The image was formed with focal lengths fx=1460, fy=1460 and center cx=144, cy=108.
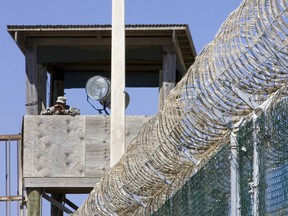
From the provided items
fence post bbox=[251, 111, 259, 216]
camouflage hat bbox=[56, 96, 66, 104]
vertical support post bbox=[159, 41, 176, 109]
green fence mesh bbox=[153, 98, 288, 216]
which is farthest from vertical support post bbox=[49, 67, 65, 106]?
fence post bbox=[251, 111, 259, 216]

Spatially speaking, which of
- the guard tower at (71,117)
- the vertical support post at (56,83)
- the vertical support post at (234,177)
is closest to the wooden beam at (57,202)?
the guard tower at (71,117)

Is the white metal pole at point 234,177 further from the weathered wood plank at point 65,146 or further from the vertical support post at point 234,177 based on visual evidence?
the weathered wood plank at point 65,146

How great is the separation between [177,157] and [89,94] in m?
13.5

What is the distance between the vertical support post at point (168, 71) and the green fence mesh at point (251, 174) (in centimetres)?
1298

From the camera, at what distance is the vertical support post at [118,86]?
1423 cm

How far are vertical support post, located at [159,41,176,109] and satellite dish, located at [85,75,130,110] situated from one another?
0.58 meters

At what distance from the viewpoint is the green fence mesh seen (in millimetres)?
6078

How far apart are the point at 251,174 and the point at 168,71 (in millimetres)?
14551

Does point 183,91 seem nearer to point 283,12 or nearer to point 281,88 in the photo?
point 281,88

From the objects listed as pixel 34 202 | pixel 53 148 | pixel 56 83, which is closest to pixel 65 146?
pixel 53 148

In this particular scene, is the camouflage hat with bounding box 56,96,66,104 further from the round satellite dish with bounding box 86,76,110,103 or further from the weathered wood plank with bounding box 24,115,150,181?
the weathered wood plank with bounding box 24,115,150,181

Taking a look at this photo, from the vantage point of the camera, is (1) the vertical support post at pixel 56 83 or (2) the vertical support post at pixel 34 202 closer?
(2) the vertical support post at pixel 34 202

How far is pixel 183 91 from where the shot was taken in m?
7.16

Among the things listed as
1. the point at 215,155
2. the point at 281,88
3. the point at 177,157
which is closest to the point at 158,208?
the point at 177,157
